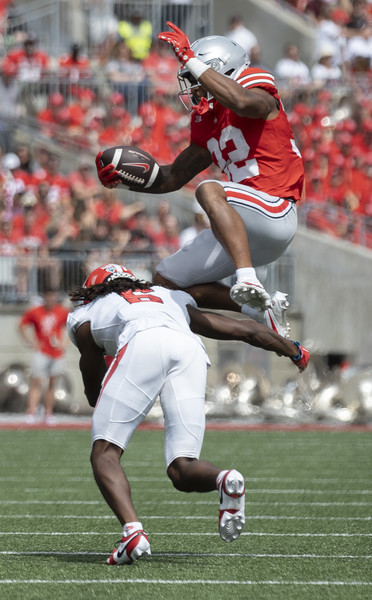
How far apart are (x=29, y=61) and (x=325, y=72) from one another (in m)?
4.58

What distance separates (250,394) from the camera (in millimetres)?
15258

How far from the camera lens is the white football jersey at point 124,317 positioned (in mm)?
5281

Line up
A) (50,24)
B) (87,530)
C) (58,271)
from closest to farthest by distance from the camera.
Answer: (87,530) → (58,271) → (50,24)

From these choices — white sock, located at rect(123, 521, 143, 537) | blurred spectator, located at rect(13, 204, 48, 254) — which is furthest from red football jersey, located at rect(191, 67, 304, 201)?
blurred spectator, located at rect(13, 204, 48, 254)

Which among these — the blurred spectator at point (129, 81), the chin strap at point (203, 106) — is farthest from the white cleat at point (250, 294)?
the blurred spectator at point (129, 81)

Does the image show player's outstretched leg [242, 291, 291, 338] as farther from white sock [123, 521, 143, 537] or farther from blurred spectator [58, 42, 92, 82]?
blurred spectator [58, 42, 92, 82]

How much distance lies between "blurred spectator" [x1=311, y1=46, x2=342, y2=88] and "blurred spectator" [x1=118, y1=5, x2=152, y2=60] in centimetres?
265

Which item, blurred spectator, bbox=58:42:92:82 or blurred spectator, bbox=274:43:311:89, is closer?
blurred spectator, bbox=58:42:92:82

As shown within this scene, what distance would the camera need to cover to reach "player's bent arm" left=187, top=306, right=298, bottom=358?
18.9 ft

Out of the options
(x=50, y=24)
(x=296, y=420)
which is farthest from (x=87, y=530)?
(x=50, y=24)

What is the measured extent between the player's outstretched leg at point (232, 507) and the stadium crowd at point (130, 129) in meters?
11.0

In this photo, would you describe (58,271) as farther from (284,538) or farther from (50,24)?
(284,538)

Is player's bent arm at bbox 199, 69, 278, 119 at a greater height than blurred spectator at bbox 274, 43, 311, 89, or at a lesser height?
lesser

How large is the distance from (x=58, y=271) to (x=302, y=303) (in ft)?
A: 11.2
